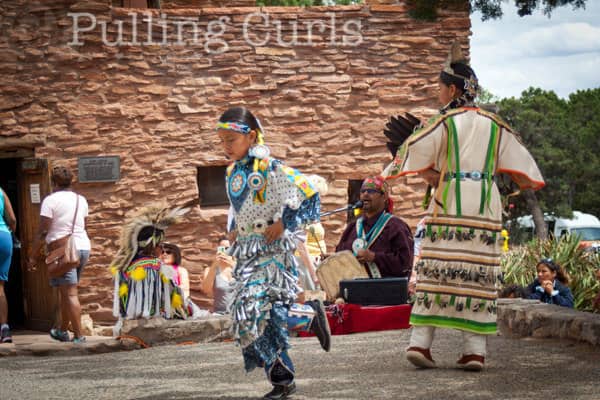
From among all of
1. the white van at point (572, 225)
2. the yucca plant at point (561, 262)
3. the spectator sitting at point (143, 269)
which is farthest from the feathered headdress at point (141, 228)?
the white van at point (572, 225)

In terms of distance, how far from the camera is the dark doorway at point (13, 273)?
1383 centimetres

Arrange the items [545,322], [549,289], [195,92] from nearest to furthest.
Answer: [545,322], [549,289], [195,92]

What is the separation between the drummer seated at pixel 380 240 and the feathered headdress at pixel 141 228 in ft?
5.58

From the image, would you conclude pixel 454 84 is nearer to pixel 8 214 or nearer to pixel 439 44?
pixel 8 214

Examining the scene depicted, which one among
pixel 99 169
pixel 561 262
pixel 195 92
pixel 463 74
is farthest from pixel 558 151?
pixel 463 74

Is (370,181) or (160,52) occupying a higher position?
(160,52)

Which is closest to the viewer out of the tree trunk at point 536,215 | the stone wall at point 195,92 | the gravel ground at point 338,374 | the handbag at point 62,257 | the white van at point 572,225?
the gravel ground at point 338,374

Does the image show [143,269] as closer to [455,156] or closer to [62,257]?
[62,257]

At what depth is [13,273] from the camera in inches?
565

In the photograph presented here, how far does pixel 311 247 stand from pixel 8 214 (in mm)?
3526

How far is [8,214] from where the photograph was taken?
368 inches

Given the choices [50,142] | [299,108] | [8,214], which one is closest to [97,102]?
[50,142]

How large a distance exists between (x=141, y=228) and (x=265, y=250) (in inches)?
142

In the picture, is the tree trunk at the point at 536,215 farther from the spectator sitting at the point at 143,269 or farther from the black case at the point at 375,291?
the spectator sitting at the point at 143,269
